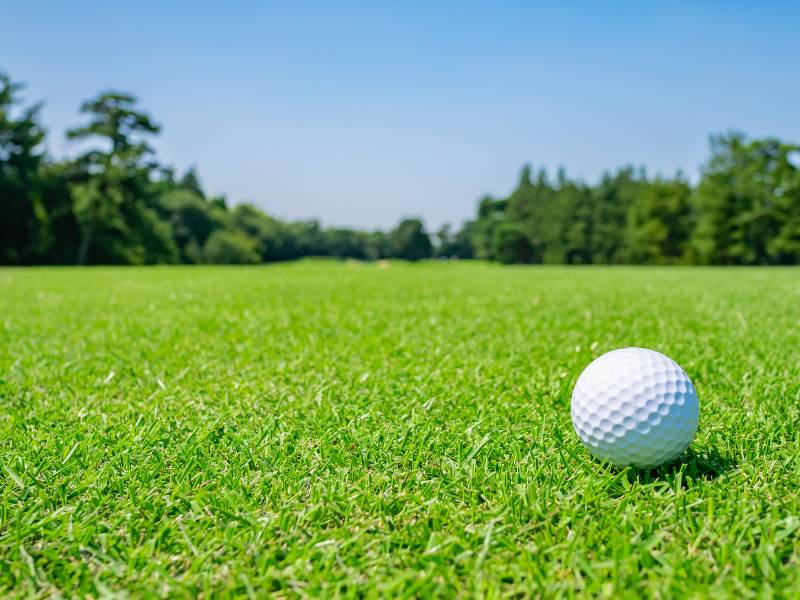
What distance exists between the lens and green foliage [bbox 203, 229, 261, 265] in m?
49.3

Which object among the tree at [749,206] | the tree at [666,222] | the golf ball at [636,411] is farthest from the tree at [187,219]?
the golf ball at [636,411]

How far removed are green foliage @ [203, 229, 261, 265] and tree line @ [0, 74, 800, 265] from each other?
0.46 ft

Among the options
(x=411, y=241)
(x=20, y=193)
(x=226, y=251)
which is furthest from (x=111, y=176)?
(x=411, y=241)

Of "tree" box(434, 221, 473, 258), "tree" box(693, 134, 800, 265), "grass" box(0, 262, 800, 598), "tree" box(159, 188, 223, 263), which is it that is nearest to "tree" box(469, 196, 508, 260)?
"tree" box(434, 221, 473, 258)

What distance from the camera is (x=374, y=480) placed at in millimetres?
1528

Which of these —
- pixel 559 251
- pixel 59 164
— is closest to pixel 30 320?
pixel 59 164

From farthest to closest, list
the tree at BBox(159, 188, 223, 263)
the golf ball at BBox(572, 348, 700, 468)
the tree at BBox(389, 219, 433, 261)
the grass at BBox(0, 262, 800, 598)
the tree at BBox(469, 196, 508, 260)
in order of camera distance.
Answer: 1. the tree at BBox(389, 219, 433, 261)
2. the tree at BBox(469, 196, 508, 260)
3. the tree at BBox(159, 188, 223, 263)
4. the golf ball at BBox(572, 348, 700, 468)
5. the grass at BBox(0, 262, 800, 598)

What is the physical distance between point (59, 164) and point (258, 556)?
122 feet

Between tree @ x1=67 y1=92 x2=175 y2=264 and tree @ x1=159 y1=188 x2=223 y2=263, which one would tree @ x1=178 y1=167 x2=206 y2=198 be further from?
tree @ x1=67 y1=92 x2=175 y2=264

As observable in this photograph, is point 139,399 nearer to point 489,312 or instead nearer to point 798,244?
point 489,312

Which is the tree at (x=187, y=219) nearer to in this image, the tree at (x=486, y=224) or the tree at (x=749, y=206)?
the tree at (x=486, y=224)

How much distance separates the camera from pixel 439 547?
120 cm

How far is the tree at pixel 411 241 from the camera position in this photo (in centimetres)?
7900

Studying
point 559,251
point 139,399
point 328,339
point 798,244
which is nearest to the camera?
point 139,399
